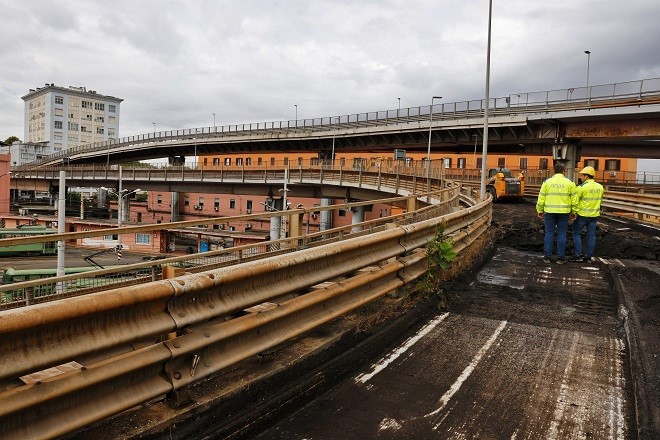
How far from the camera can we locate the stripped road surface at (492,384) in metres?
3.30

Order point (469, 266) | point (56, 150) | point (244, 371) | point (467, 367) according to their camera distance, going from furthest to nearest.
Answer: point (56, 150), point (469, 266), point (467, 367), point (244, 371)

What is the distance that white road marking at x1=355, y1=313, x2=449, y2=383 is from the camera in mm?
4105

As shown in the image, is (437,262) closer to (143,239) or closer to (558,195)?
(558,195)

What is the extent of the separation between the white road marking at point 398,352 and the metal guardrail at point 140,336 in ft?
1.86

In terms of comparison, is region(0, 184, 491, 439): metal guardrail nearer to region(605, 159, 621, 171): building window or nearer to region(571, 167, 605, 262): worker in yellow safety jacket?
region(571, 167, 605, 262): worker in yellow safety jacket

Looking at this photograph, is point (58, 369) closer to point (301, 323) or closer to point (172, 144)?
point (301, 323)

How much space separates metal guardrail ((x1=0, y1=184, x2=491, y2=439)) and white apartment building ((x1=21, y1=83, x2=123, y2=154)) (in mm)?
150528

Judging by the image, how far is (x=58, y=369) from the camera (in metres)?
3.24

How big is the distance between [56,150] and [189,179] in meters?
92.5

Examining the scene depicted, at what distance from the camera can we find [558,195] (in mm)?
10570

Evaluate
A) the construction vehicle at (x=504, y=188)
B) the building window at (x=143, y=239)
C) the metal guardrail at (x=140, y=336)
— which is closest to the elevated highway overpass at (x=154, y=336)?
the metal guardrail at (x=140, y=336)

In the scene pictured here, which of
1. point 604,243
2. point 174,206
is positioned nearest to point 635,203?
point 604,243

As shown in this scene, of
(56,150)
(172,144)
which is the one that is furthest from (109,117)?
(172,144)

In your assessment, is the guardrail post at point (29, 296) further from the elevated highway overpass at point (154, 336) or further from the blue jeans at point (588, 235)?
the blue jeans at point (588, 235)
